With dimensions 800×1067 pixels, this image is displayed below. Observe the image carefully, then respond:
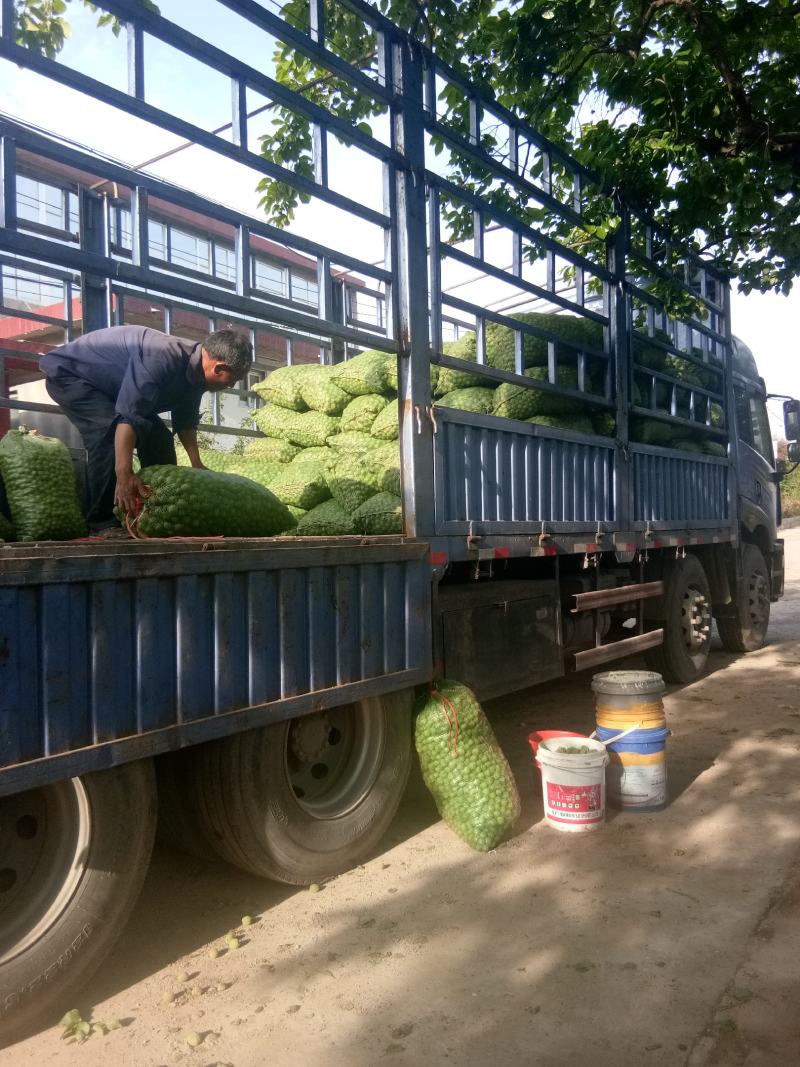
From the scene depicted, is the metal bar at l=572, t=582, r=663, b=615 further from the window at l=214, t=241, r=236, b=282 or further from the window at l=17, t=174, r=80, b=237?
the window at l=17, t=174, r=80, b=237

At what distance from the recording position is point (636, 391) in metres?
6.00

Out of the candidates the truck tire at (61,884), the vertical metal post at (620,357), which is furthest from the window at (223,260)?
the truck tire at (61,884)

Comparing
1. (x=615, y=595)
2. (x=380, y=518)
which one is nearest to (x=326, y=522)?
(x=380, y=518)

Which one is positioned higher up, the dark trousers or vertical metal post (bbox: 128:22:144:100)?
vertical metal post (bbox: 128:22:144:100)

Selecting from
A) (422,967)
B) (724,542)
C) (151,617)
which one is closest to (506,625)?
(422,967)

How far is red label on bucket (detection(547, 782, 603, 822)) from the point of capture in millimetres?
3674

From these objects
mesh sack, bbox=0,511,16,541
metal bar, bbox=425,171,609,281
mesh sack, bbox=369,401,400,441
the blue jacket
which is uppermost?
metal bar, bbox=425,171,609,281

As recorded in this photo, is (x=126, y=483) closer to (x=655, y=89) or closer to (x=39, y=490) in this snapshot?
(x=39, y=490)

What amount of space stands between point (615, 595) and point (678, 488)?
1.57 metres

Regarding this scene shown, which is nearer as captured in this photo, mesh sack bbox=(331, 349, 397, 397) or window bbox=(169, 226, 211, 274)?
window bbox=(169, 226, 211, 274)

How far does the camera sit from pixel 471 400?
454cm

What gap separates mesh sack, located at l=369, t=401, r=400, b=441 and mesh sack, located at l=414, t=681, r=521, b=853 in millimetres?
1440

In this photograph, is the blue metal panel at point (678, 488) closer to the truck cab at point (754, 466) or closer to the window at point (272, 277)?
the truck cab at point (754, 466)

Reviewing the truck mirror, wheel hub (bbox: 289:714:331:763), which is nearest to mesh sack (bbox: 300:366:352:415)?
wheel hub (bbox: 289:714:331:763)
